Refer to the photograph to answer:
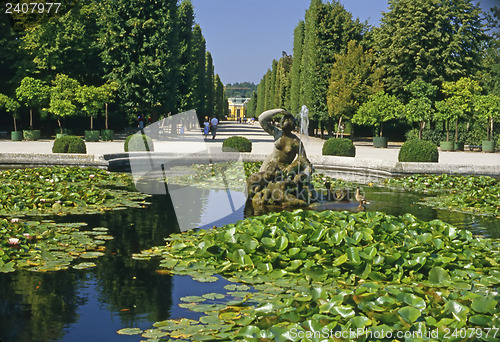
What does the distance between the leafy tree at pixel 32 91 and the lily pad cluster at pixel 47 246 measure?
85.4ft

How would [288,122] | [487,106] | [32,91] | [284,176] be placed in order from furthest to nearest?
[487,106] → [32,91] → [284,176] → [288,122]

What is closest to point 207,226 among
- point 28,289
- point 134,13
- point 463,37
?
point 28,289

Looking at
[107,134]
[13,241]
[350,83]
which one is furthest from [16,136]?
[13,241]

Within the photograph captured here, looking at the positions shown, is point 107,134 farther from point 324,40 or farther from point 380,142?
point 380,142

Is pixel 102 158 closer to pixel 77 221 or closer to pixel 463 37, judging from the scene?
pixel 77 221

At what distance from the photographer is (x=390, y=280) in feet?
19.1

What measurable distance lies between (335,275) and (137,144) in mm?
16325

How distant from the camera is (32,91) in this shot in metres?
32.0

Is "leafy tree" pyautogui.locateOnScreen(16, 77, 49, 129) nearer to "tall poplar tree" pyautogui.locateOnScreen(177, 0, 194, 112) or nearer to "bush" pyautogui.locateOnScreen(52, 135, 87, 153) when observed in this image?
"tall poplar tree" pyautogui.locateOnScreen(177, 0, 194, 112)

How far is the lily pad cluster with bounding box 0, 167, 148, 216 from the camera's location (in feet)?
32.3

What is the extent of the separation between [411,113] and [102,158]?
21.9 m

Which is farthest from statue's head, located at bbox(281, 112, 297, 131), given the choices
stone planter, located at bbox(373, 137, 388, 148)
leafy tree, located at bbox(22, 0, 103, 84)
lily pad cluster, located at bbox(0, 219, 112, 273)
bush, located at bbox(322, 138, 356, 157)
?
leafy tree, located at bbox(22, 0, 103, 84)

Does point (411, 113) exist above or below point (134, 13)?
below

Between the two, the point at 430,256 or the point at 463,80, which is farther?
the point at 463,80
